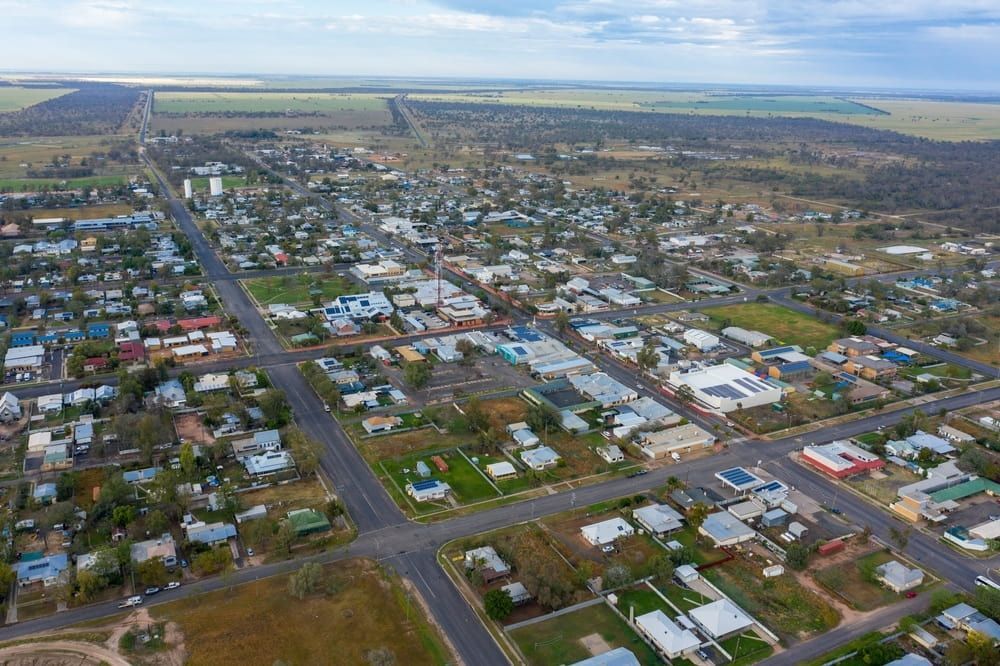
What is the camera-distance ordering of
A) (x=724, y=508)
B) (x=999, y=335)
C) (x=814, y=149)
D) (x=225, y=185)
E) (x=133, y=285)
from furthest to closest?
(x=814, y=149), (x=225, y=185), (x=133, y=285), (x=999, y=335), (x=724, y=508)

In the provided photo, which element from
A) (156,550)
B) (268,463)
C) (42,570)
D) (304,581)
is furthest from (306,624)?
(268,463)

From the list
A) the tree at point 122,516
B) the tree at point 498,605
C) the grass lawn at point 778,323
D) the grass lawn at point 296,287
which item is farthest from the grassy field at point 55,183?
the tree at point 498,605

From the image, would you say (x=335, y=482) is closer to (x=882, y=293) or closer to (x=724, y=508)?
(x=724, y=508)

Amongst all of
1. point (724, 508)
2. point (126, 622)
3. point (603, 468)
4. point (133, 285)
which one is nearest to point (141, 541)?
point (126, 622)

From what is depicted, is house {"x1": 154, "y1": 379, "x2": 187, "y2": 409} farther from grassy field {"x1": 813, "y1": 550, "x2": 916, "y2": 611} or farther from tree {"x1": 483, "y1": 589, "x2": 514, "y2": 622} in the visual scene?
grassy field {"x1": 813, "y1": 550, "x2": 916, "y2": 611}

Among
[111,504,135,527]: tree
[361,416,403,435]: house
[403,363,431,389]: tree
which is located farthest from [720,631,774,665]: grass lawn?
[111,504,135,527]: tree

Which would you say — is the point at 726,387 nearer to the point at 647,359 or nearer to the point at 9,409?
the point at 647,359
